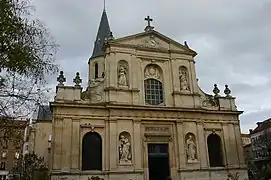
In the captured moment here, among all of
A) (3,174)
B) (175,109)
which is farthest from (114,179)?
(3,174)

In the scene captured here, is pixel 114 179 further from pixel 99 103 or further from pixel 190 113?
pixel 190 113

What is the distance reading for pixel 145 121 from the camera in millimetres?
19125

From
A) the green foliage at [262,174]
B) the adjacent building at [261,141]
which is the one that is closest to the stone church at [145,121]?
the green foliage at [262,174]

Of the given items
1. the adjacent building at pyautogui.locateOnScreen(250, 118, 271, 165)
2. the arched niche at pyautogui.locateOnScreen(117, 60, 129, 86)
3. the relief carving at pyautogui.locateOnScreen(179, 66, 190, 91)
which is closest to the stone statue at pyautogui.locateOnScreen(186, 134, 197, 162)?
the relief carving at pyautogui.locateOnScreen(179, 66, 190, 91)

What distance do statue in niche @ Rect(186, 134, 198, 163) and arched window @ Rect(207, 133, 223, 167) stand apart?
138 cm

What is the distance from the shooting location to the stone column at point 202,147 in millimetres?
19405

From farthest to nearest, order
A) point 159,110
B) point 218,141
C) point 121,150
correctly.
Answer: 1. point 218,141
2. point 159,110
3. point 121,150

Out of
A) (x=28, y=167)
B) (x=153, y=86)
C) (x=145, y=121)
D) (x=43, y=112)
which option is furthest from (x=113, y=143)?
(x=28, y=167)

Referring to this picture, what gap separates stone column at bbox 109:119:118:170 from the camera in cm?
1742

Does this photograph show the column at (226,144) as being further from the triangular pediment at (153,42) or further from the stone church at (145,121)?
the triangular pediment at (153,42)

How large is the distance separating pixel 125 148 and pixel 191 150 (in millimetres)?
4540

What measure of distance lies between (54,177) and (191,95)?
10588mm

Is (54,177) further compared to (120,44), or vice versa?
(120,44)

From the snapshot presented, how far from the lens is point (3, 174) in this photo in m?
45.5
